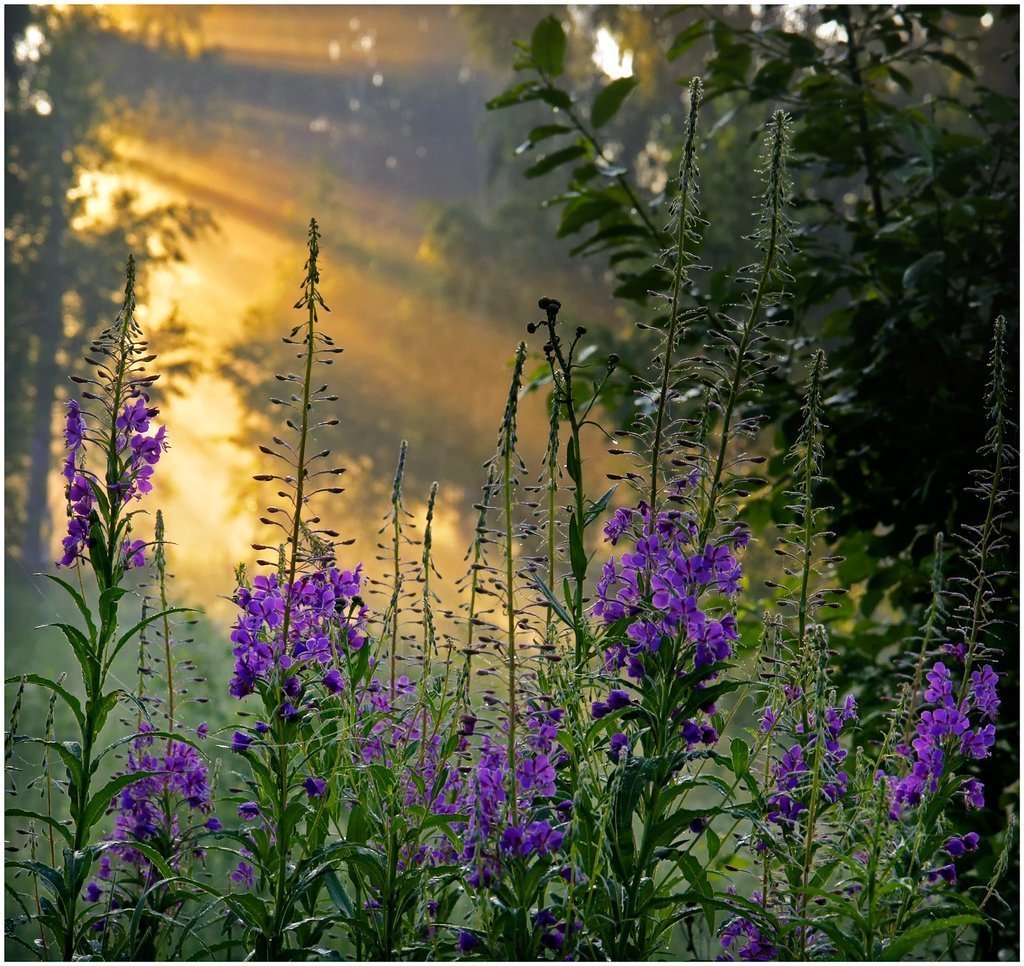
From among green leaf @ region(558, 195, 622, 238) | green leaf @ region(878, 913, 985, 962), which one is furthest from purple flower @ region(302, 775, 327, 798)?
green leaf @ region(558, 195, 622, 238)

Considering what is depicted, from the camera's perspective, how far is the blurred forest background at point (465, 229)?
199 centimetres

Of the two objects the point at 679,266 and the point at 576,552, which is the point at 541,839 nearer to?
the point at 576,552

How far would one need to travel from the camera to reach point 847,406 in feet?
6.68

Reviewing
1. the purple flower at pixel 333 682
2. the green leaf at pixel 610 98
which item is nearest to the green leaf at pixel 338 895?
the purple flower at pixel 333 682

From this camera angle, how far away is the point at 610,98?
2037 millimetres

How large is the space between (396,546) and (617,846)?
0.49 metres

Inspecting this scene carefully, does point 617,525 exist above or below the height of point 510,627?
above

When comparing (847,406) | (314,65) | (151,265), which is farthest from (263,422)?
(847,406)

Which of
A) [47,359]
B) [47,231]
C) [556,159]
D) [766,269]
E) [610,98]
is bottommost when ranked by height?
[766,269]

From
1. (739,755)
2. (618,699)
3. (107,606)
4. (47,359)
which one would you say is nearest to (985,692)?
(739,755)

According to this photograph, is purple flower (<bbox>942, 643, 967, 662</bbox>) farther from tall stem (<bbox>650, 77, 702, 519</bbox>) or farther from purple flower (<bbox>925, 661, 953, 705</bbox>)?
tall stem (<bbox>650, 77, 702, 519</bbox>)

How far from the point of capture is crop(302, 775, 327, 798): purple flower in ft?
4.01

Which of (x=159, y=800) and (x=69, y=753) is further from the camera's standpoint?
(x=159, y=800)

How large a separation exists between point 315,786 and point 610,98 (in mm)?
1483
